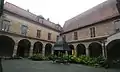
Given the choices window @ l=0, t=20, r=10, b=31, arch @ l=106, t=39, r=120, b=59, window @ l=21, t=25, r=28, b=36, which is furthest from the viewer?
window @ l=21, t=25, r=28, b=36

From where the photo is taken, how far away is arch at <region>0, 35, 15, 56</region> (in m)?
15.3

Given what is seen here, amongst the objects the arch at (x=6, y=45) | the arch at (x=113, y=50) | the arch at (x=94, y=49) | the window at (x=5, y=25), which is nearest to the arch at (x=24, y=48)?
the arch at (x=6, y=45)

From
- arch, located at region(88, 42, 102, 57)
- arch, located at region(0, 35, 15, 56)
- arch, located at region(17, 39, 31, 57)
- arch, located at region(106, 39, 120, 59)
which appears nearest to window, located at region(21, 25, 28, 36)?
arch, located at region(17, 39, 31, 57)

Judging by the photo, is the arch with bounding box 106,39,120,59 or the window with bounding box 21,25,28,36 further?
the window with bounding box 21,25,28,36

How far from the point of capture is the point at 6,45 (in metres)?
15.8

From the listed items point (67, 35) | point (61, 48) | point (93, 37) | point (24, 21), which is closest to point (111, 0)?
point (93, 37)

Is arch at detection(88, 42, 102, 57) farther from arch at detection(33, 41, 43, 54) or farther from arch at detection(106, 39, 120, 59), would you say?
arch at detection(33, 41, 43, 54)

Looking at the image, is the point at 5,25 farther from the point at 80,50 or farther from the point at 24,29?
the point at 80,50

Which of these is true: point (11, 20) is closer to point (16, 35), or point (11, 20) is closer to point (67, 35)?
point (16, 35)

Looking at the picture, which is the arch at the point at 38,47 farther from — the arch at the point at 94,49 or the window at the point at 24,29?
the arch at the point at 94,49

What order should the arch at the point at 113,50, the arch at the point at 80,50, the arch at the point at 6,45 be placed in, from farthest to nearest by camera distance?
the arch at the point at 80,50
the arch at the point at 6,45
the arch at the point at 113,50

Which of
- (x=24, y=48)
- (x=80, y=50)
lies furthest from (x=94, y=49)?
(x=24, y=48)

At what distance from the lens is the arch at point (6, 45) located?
15.3 meters

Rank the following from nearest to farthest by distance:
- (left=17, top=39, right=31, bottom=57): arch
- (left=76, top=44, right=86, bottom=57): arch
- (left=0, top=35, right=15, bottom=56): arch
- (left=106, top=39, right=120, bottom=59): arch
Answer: (left=106, top=39, right=120, bottom=59): arch → (left=0, top=35, right=15, bottom=56): arch → (left=17, top=39, right=31, bottom=57): arch → (left=76, top=44, right=86, bottom=57): arch
